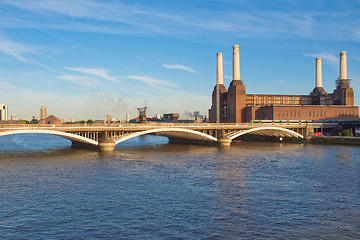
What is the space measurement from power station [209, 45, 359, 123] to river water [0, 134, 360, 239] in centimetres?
8575

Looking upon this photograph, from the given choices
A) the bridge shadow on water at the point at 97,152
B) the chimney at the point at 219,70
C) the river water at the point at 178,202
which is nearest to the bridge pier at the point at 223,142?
the bridge shadow on water at the point at 97,152

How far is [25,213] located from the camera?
90.4 feet

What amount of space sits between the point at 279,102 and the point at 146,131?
9684cm

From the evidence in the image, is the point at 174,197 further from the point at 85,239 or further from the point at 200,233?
the point at 85,239

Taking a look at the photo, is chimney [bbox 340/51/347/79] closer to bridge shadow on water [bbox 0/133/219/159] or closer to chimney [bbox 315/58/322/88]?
chimney [bbox 315/58/322/88]

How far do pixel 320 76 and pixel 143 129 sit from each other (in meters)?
110

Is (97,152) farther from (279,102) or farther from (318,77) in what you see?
(318,77)

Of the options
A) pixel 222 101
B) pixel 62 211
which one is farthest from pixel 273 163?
pixel 222 101

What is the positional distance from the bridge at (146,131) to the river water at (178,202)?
15830mm

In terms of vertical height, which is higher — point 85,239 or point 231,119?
point 231,119

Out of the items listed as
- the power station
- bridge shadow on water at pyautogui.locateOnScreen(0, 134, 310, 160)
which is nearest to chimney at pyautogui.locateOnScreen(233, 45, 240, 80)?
the power station

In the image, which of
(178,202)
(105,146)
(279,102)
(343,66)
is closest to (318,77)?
(343,66)

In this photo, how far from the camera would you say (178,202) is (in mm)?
31391

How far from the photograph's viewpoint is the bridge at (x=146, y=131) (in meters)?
→ 66.5
